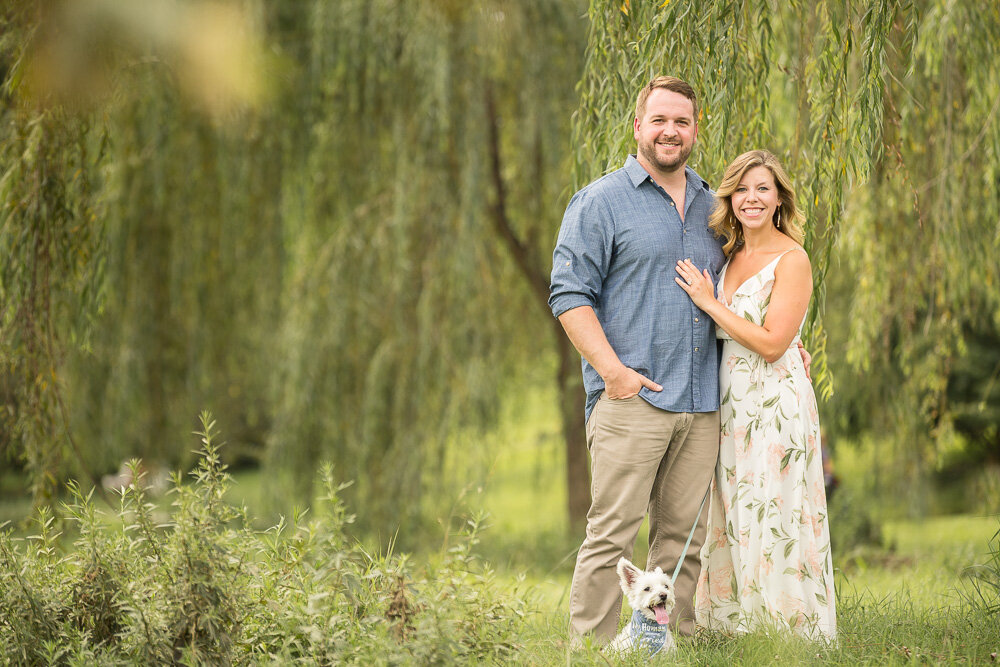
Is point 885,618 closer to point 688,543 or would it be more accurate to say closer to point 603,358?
point 688,543

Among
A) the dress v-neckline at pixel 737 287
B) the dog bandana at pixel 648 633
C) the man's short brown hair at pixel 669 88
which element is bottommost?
the dog bandana at pixel 648 633

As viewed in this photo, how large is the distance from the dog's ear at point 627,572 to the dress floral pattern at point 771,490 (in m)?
0.38

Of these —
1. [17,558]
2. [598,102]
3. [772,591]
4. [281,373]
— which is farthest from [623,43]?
[281,373]

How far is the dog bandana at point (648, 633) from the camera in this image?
2.51 m

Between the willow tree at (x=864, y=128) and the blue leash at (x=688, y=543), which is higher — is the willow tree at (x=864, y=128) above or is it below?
above

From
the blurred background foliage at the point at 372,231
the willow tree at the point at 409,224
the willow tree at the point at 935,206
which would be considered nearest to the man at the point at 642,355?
the willow tree at the point at 935,206

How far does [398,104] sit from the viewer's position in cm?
581

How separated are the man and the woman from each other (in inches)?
3.1

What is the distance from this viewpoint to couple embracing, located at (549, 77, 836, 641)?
2629 mm

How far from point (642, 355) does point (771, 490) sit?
534 millimetres

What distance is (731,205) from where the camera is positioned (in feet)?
9.24

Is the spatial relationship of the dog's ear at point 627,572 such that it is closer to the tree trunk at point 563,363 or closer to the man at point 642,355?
the man at point 642,355

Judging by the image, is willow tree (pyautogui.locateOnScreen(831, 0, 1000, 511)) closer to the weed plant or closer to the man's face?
the man's face

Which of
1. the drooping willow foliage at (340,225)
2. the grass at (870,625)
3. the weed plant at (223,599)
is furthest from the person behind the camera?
the drooping willow foliage at (340,225)
